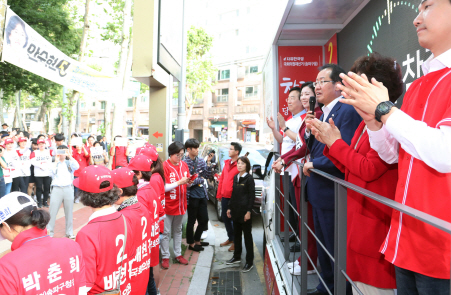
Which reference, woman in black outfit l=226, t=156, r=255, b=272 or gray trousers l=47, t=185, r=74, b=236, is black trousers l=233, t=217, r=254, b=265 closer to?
woman in black outfit l=226, t=156, r=255, b=272

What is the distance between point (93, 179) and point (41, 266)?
0.78 meters

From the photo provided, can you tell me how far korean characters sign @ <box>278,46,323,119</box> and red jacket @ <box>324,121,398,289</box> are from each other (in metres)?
Result: 3.32

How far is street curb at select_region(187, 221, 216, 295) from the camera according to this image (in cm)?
460

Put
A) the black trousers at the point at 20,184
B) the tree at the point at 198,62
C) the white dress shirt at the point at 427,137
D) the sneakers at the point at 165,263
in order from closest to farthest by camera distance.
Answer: the white dress shirt at the point at 427,137
the sneakers at the point at 165,263
the black trousers at the point at 20,184
the tree at the point at 198,62

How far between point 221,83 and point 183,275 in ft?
121

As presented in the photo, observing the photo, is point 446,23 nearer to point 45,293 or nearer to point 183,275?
point 45,293

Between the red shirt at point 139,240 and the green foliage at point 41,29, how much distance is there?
1372 cm

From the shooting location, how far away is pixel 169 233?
17.4 ft

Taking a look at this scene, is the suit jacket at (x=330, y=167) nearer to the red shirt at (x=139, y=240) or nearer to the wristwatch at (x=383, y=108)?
the wristwatch at (x=383, y=108)

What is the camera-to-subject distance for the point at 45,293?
1.88 metres

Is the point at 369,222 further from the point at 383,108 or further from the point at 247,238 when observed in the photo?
the point at 247,238

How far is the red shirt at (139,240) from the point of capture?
8.82 ft

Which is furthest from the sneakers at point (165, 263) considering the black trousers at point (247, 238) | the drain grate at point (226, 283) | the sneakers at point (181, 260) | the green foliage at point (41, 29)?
the green foliage at point (41, 29)

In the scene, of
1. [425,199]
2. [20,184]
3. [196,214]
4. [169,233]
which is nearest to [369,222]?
[425,199]
